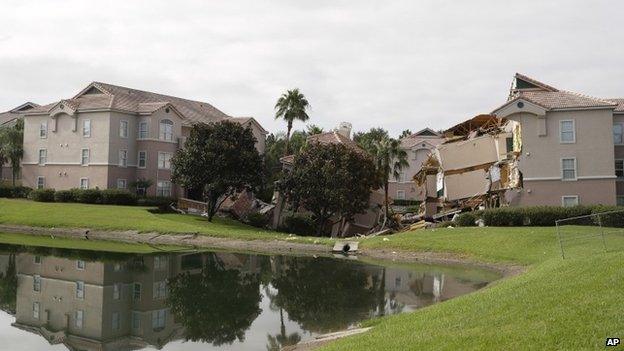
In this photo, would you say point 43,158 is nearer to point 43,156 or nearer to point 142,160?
point 43,156

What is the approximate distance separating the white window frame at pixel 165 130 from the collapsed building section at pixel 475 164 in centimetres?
2891

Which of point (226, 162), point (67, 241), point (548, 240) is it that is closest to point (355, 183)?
point (226, 162)

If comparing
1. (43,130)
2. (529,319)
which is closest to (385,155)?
(43,130)

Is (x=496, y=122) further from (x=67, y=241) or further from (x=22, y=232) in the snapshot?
(x=22, y=232)

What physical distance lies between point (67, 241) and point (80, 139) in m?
21.5

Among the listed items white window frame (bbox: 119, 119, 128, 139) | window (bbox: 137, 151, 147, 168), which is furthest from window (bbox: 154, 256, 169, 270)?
white window frame (bbox: 119, 119, 128, 139)

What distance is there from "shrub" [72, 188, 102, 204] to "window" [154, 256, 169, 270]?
23752mm

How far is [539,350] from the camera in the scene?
8.78 meters

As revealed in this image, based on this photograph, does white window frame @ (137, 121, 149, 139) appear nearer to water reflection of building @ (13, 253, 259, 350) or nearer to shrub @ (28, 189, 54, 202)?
shrub @ (28, 189, 54, 202)

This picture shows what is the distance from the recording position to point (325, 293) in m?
23.1

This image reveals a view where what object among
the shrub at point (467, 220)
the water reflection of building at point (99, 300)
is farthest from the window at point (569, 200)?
the water reflection of building at point (99, 300)

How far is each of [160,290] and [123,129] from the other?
130 feet

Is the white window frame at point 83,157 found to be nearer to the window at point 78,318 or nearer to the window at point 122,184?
the window at point 122,184

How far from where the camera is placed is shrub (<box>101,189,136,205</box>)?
2117 inches
